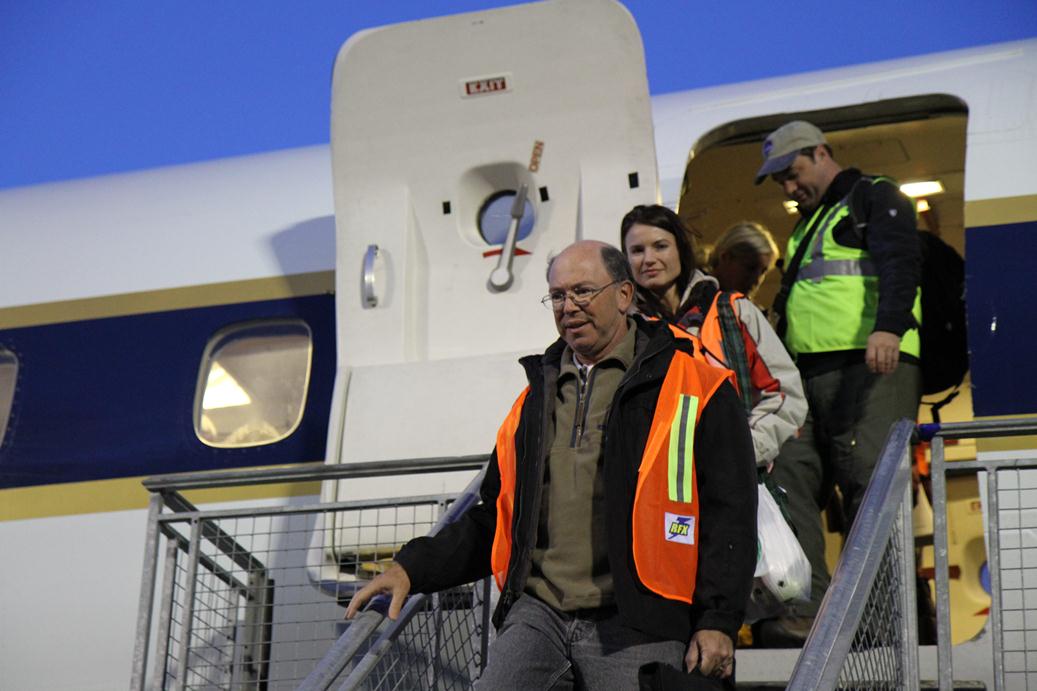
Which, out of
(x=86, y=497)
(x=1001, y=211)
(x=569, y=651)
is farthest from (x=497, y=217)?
(x=569, y=651)

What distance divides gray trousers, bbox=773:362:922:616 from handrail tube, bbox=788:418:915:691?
2.97ft

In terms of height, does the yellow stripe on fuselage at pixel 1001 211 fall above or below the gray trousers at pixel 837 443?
above

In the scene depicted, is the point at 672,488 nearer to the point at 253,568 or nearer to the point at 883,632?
the point at 883,632

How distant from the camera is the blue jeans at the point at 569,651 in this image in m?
3.31

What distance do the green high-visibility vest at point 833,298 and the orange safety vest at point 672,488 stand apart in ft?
6.01

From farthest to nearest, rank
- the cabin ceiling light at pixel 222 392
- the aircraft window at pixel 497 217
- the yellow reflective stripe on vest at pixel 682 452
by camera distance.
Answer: the cabin ceiling light at pixel 222 392 → the aircraft window at pixel 497 217 → the yellow reflective stripe on vest at pixel 682 452

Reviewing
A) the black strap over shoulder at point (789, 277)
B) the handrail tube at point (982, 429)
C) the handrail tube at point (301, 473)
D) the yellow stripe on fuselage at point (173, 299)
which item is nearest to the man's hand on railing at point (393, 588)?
the handrail tube at point (301, 473)

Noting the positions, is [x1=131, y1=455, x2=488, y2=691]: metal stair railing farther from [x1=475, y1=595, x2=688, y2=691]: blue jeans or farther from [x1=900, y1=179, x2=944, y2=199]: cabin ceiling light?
[x1=900, y1=179, x2=944, y2=199]: cabin ceiling light

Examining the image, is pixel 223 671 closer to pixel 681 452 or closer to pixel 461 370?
pixel 461 370

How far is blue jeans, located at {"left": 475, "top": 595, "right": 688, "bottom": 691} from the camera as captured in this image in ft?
10.9

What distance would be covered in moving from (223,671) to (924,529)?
3441mm

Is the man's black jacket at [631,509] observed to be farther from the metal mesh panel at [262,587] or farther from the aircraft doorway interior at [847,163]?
the aircraft doorway interior at [847,163]

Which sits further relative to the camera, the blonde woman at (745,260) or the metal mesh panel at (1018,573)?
the blonde woman at (745,260)

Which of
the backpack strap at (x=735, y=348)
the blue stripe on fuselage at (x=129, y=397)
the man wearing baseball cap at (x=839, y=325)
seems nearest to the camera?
the backpack strap at (x=735, y=348)
